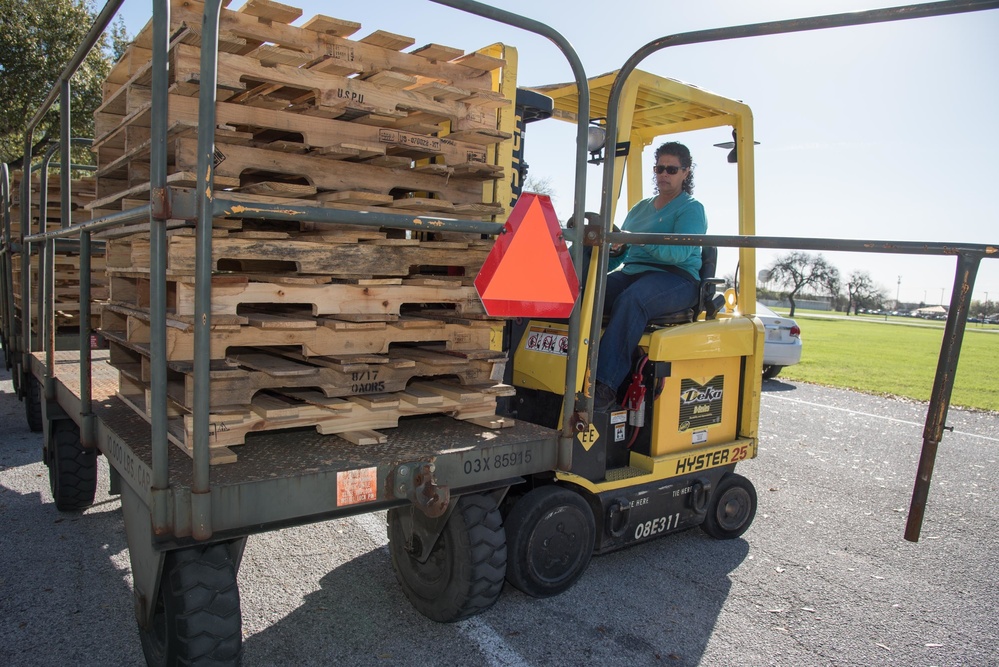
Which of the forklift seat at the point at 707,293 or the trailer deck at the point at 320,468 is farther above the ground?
the forklift seat at the point at 707,293

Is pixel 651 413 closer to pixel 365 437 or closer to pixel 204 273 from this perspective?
pixel 365 437

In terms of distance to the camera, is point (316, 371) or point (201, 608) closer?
point (201, 608)

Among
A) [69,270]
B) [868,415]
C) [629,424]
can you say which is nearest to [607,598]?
[629,424]

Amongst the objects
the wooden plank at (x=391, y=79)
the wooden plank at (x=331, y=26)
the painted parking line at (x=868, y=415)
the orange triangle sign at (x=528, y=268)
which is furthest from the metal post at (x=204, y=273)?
the painted parking line at (x=868, y=415)

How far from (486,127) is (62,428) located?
3541 millimetres

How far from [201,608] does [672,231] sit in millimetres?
3183

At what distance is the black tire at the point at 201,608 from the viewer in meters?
2.61

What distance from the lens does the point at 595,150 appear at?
4.06m

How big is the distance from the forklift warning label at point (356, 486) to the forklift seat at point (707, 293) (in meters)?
2.40

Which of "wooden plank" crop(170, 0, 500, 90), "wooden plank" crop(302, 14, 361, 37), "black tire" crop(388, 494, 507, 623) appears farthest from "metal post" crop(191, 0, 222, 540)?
"black tire" crop(388, 494, 507, 623)

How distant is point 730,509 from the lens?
4.88 m

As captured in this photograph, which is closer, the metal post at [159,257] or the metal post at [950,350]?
the metal post at [159,257]

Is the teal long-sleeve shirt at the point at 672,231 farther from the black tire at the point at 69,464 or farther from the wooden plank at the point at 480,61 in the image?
the black tire at the point at 69,464

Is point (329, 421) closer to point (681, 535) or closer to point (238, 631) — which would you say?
point (238, 631)
